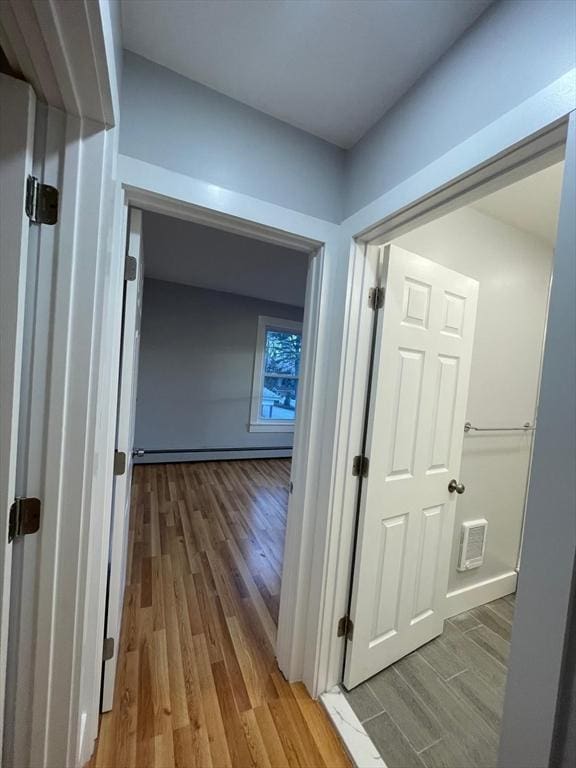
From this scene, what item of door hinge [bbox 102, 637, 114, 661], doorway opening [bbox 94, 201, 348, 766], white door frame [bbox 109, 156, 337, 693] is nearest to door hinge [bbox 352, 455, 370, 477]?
white door frame [bbox 109, 156, 337, 693]

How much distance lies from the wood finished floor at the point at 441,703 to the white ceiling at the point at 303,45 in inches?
95.3

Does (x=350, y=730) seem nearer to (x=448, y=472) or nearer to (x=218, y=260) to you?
(x=448, y=472)

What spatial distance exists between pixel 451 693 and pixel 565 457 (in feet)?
5.01

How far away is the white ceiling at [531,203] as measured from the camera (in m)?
1.43

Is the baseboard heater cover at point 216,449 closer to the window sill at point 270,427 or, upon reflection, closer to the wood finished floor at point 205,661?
the window sill at point 270,427

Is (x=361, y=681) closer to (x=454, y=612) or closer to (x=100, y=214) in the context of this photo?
(x=454, y=612)

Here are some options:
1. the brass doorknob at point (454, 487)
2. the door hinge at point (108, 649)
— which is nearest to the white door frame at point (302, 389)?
the door hinge at point (108, 649)

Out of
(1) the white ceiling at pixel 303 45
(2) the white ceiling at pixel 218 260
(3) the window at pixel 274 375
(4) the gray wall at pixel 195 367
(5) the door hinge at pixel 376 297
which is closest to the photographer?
(1) the white ceiling at pixel 303 45

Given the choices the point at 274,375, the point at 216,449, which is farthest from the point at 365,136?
the point at 216,449

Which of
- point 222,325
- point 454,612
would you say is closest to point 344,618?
point 454,612

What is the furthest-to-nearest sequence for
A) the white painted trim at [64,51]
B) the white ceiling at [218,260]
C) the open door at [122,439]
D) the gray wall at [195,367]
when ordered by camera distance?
the gray wall at [195,367] → the white ceiling at [218,260] → the open door at [122,439] → the white painted trim at [64,51]

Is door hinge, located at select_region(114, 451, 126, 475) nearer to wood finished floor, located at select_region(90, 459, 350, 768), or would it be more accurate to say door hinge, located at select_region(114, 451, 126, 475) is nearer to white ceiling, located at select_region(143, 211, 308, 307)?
wood finished floor, located at select_region(90, 459, 350, 768)

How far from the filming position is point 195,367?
4500 millimetres

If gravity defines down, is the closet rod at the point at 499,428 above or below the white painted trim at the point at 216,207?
below
